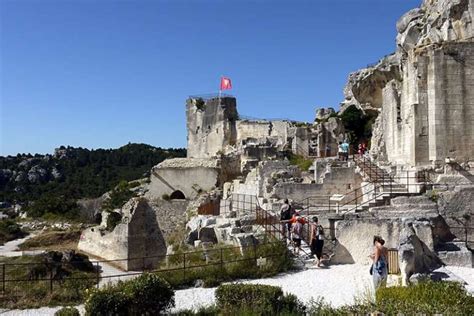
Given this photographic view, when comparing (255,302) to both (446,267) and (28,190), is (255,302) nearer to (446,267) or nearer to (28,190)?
(446,267)

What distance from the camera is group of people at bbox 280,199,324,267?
44.1 ft

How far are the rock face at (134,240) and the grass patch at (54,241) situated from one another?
5023mm

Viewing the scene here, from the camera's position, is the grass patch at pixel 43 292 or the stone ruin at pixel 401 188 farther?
the stone ruin at pixel 401 188

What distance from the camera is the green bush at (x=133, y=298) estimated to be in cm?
895

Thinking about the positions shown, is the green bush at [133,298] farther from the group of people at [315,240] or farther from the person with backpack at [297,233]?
the person with backpack at [297,233]

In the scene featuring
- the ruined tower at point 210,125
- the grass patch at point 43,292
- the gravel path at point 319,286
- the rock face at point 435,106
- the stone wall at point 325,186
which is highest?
the ruined tower at point 210,125

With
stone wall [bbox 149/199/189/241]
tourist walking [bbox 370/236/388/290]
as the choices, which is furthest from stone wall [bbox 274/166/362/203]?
stone wall [bbox 149/199/189/241]

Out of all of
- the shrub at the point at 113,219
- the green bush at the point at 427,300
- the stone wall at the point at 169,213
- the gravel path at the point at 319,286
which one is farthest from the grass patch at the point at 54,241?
the green bush at the point at 427,300

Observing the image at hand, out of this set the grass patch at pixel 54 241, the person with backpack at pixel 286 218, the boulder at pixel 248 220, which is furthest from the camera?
the grass patch at pixel 54 241

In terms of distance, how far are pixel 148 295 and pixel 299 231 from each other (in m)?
6.10

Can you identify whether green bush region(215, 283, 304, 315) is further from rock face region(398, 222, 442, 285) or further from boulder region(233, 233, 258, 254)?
boulder region(233, 233, 258, 254)

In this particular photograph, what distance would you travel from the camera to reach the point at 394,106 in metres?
22.1

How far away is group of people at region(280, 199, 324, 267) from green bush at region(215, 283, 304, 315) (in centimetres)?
413

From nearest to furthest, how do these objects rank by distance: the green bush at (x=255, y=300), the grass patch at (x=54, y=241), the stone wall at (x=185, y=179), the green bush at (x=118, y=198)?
the green bush at (x=255, y=300) → the grass patch at (x=54, y=241) → the stone wall at (x=185, y=179) → the green bush at (x=118, y=198)
